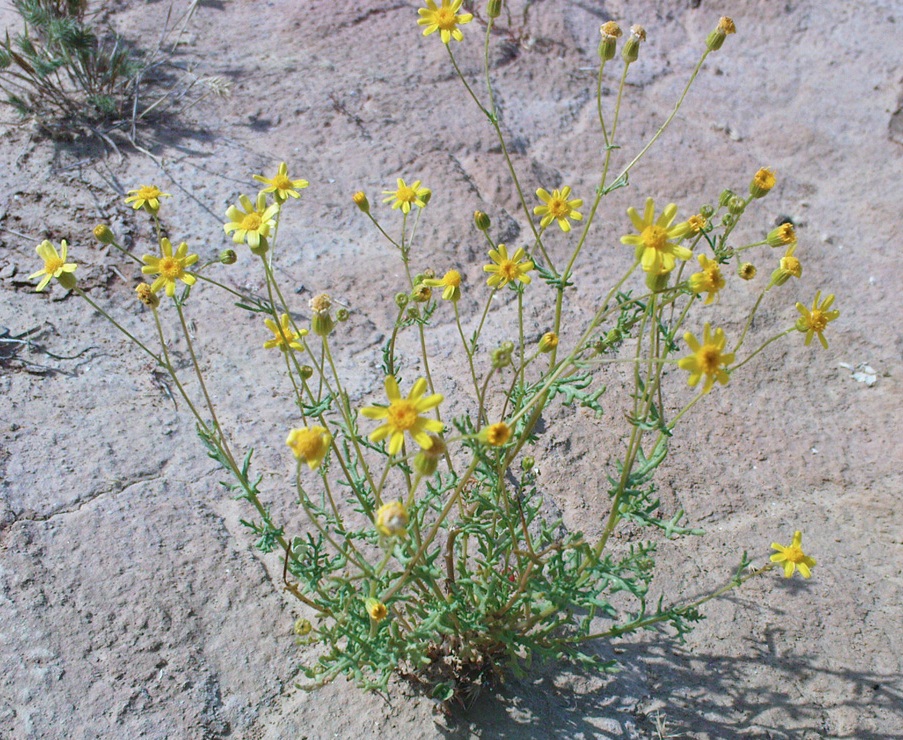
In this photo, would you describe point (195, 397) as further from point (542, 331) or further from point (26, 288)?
point (542, 331)

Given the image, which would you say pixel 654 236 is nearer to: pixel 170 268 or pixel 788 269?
pixel 788 269

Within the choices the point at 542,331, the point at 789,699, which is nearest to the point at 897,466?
the point at 789,699

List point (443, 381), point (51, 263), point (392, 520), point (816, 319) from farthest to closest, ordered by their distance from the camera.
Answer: point (443, 381) < point (51, 263) < point (816, 319) < point (392, 520)

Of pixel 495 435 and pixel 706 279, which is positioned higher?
pixel 706 279

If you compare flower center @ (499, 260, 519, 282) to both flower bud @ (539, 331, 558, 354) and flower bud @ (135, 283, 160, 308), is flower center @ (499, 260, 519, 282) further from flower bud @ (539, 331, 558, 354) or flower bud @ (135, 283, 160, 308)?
flower bud @ (135, 283, 160, 308)

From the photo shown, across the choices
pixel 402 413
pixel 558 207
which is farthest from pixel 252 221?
pixel 558 207

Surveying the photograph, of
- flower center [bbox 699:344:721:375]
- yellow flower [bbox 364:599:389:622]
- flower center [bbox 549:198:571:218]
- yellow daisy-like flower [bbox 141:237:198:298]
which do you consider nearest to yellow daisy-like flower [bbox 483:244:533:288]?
flower center [bbox 549:198:571:218]

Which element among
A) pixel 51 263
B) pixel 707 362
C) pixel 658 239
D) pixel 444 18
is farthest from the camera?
pixel 444 18

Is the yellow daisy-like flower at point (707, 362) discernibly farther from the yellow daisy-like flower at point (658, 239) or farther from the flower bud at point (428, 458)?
the flower bud at point (428, 458)
